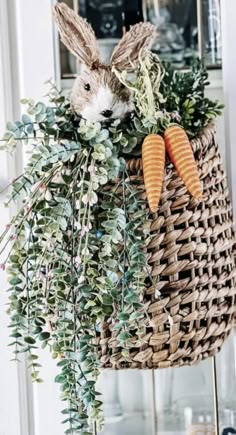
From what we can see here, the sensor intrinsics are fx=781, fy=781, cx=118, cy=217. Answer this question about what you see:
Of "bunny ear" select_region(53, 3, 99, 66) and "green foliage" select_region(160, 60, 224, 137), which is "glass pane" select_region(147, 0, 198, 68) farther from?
"bunny ear" select_region(53, 3, 99, 66)

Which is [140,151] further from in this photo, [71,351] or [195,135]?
[71,351]

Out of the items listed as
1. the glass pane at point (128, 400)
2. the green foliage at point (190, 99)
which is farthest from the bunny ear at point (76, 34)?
the glass pane at point (128, 400)

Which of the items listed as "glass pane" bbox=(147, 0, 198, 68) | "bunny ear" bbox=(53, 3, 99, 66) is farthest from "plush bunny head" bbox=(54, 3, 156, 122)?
"glass pane" bbox=(147, 0, 198, 68)

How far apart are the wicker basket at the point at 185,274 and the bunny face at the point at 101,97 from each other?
8 centimetres

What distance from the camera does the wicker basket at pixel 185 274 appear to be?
3.55 feet

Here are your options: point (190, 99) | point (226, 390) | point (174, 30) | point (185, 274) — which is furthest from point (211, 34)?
point (226, 390)

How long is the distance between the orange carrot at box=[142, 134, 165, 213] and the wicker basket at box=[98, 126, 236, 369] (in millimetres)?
27

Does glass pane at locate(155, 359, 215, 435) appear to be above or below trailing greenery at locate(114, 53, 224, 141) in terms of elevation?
below

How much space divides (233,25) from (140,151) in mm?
311

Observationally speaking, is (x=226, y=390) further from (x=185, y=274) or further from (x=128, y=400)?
(x=185, y=274)

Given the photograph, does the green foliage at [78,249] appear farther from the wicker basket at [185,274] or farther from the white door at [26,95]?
the white door at [26,95]

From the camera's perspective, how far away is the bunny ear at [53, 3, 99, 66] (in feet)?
3.59

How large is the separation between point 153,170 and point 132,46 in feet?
0.62

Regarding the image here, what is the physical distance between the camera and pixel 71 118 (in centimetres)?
112
